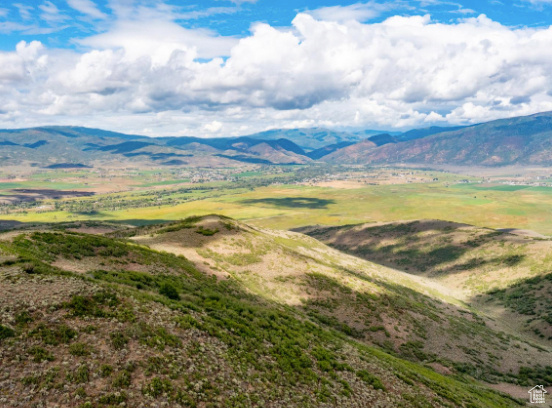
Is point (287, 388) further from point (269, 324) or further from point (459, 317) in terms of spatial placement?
point (459, 317)

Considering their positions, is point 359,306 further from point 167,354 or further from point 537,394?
point 167,354

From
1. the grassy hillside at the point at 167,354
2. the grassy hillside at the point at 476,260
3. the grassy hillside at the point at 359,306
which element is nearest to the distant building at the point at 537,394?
the grassy hillside at the point at 359,306

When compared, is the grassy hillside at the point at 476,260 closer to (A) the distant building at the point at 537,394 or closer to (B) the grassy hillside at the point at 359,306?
(B) the grassy hillside at the point at 359,306

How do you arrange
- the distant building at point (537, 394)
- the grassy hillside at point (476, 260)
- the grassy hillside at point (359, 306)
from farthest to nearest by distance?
1. the grassy hillside at point (476, 260)
2. the grassy hillside at point (359, 306)
3. the distant building at point (537, 394)

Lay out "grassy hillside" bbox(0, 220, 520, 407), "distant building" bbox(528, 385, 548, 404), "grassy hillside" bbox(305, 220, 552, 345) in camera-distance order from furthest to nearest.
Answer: "grassy hillside" bbox(305, 220, 552, 345) < "distant building" bbox(528, 385, 548, 404) < "grassy hillside" bbox(0, 220, 520, 407)

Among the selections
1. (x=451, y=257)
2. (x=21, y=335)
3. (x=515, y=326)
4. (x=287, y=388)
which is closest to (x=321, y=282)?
(x=287, y=388)

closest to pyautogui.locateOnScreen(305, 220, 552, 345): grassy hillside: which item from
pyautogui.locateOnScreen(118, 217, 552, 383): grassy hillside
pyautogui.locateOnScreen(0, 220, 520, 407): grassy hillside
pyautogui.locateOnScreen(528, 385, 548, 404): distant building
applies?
pyautogui.locateOnScreen(118, 217, 552, 383): grassy hillside

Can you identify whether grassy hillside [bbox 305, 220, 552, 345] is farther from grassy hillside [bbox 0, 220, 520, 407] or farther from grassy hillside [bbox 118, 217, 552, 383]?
grassy hillside [bbox 0, 220, 520, 407]

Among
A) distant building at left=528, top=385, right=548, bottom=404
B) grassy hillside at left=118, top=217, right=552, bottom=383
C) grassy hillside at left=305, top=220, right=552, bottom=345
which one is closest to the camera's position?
distant building at left=528, top=385, right=548, bottom=404

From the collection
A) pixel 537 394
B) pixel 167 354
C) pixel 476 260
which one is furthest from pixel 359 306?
pixel 476 260
